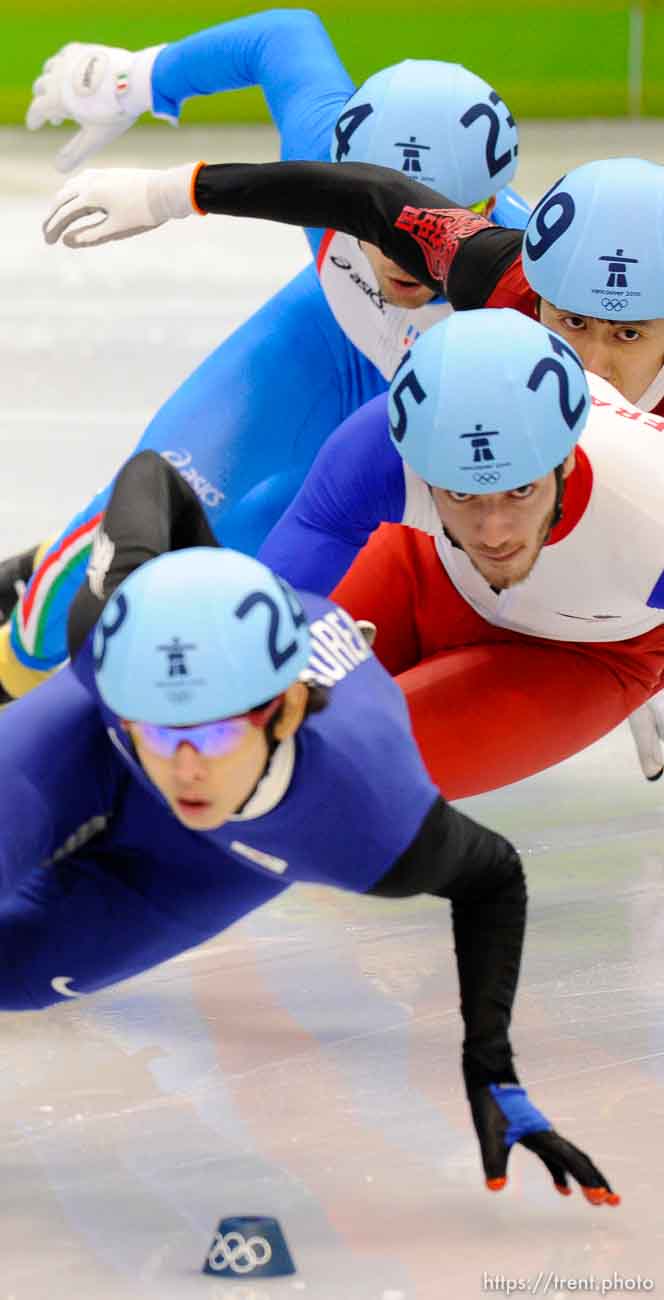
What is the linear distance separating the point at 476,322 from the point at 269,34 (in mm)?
1723

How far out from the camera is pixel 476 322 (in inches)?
126

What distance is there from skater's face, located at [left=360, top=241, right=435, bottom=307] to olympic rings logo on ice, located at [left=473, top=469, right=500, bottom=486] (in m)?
0.98

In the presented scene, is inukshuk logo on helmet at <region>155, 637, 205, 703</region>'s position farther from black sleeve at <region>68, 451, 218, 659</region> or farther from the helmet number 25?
the helmet number 25

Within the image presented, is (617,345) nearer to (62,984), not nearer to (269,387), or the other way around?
(269,387)

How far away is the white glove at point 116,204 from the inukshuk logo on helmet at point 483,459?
120 cm

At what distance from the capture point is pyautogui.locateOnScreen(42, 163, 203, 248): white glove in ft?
13.7

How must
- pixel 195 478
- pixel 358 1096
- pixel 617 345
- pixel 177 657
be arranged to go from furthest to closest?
pixel 195 478 < pixel 617 345 < pixel 358 1096 < pixel 177 657

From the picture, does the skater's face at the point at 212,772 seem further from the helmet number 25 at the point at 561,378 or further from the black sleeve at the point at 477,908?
the helmet number 25 at the point at 561,378

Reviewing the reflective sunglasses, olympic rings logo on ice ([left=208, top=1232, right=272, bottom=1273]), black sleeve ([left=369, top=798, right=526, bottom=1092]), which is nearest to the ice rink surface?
olympic rings logo on ice ([left=208, top=1232, right=272, bottom=1273])

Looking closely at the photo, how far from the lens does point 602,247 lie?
145 inches

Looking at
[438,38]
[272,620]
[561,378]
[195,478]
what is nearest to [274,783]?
[272,620]

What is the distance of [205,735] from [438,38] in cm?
940

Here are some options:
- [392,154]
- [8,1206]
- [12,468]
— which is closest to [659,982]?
[8,1206]

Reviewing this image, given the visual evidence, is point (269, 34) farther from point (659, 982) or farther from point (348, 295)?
point (659, 982)
